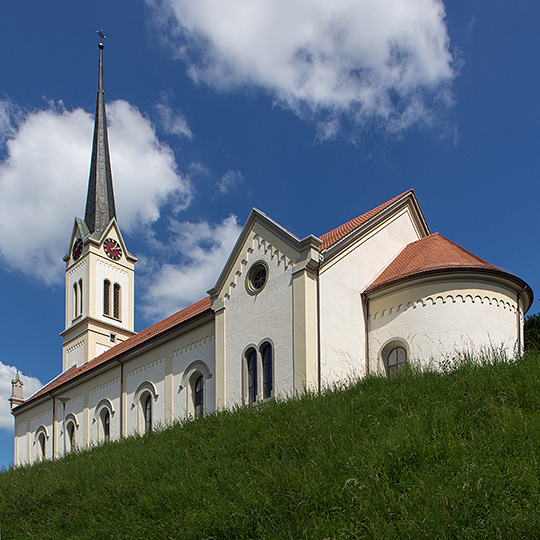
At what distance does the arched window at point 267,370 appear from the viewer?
2083 cm

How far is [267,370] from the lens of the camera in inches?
829

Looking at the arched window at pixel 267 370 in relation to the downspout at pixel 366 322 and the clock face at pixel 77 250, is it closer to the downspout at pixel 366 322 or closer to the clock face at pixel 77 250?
the downspout at pixel 366 322

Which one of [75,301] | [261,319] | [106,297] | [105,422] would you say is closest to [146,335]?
[105,422]

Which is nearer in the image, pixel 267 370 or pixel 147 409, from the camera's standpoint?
pixel 267 370

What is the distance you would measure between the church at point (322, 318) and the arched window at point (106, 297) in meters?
14.0

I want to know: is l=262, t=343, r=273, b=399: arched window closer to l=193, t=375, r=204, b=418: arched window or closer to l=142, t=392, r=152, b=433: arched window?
l=193, t=375, r=204, b=418: arched window

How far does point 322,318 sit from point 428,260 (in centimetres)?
397

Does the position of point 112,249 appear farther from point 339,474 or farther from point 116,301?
point 339,474

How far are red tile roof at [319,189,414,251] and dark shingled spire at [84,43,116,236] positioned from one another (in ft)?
79.4

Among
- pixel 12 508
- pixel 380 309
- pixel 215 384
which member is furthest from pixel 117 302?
pixel 12 508

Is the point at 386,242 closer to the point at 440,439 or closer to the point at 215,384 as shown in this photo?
the point at 215,384

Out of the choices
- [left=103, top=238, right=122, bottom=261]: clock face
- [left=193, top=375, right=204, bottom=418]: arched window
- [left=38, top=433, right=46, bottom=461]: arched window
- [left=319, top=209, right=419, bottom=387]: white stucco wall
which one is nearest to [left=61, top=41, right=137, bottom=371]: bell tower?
[left=103, top=238, right=122, bottom=261]: clock face

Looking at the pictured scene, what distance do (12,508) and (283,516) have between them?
24.8 ft

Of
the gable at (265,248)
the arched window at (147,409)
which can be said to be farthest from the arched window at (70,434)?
the gable at (265,248)
